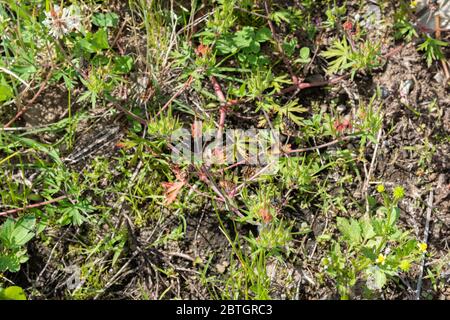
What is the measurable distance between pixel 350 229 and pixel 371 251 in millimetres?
167

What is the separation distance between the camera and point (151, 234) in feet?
9.95

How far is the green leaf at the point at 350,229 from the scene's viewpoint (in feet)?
9.28

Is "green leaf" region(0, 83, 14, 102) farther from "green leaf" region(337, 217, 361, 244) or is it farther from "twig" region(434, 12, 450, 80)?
"twig" region(434, 12, 450, 80)

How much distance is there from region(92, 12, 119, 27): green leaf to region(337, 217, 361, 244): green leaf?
172cm

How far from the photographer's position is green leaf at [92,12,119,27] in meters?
3.36

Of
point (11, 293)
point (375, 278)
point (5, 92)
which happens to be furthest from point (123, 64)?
point (375, 278)

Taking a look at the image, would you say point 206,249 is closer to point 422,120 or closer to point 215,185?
point 215,185

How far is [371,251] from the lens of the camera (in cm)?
273

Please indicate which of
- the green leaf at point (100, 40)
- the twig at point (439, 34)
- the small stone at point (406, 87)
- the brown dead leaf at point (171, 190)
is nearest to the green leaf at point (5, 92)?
the green leaf at point (100, 40)

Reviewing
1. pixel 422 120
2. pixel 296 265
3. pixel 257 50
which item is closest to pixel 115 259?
pixel 296 265

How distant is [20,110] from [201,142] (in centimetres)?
102

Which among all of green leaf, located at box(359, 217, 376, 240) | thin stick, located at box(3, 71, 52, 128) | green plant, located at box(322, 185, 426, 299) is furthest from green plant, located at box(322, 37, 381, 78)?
thin stick, located at box(3, 71, 52, 128)

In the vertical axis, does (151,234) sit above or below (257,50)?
below

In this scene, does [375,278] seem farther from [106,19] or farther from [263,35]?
[106,19]
